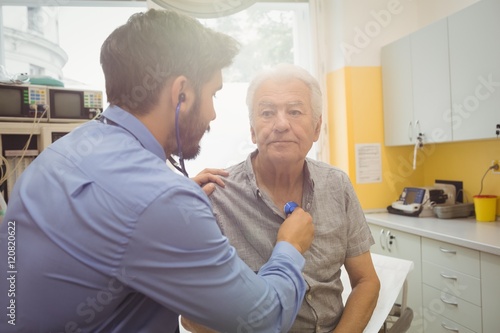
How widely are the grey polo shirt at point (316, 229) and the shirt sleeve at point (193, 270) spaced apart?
0.54 metres

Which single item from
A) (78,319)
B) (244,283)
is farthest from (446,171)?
(78,319)

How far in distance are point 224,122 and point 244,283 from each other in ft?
9.04

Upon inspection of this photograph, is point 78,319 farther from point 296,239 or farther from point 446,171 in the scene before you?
point 446,171

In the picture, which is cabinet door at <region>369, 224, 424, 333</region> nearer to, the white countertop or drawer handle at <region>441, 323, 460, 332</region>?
the white countertop

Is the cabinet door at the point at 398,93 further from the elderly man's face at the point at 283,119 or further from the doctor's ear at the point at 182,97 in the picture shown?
the doctor's ear at the point at 182,97

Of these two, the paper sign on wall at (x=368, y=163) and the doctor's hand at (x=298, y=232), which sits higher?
the paper sign on wall at (x=368, y=163)

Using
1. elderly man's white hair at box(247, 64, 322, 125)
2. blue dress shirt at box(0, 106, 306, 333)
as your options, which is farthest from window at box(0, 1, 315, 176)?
blue dress shirt at box(0, 106, 306, 333)

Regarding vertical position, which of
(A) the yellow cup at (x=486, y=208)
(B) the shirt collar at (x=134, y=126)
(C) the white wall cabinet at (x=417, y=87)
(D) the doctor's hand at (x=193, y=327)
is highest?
(C) the white wall cabinet at (x=417, y=87)

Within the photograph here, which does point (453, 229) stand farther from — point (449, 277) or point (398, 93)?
point (398, 93)

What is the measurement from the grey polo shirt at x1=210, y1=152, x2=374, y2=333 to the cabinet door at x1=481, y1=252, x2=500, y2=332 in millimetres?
1005

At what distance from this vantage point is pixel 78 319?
735mm

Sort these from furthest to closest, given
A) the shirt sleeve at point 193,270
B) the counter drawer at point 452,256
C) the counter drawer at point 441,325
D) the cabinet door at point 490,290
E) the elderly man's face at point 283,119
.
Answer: the counter drawer at point 441,325, the counter drawer at point 452,256, the cabinet door at point 490,290, the elderly man's face at point 283,119, the shirt sleeve at point 193,270

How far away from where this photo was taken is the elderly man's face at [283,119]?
4.77ft

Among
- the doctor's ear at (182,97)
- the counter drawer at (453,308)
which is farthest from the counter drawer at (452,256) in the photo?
the doctor's ear at (182,97)
